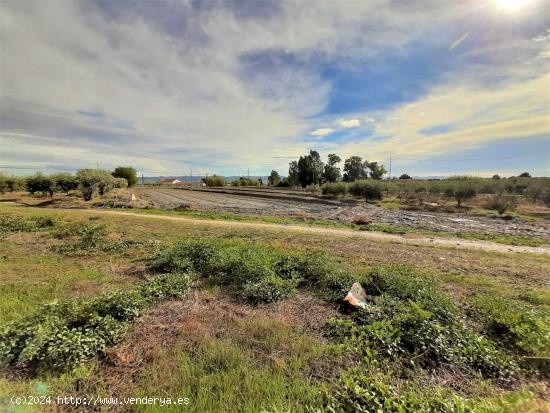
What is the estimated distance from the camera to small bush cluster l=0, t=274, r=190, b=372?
316 cm

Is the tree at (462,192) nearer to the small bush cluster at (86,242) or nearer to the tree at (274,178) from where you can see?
the small bush cluster at (86,242)

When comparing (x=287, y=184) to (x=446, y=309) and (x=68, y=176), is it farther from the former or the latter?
(x=446, y=309)

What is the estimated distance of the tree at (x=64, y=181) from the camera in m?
36.8

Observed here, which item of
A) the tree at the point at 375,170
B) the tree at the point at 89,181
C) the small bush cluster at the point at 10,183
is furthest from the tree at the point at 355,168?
the small bush cluster at the point at 10,183

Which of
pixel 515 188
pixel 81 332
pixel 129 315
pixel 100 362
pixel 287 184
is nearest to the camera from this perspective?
pixel 100 362

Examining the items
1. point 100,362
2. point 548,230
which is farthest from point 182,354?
point 548,230

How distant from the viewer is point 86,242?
9711mm

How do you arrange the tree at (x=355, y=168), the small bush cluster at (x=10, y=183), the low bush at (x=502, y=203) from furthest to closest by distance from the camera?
the tree at (x=355, y=168), the small bush cluster at (x=10, y=183), the low bush at (x=502, y=203)

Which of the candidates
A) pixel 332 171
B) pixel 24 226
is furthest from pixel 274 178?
pixel 24 226

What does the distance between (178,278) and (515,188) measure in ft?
157

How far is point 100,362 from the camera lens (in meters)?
3.34

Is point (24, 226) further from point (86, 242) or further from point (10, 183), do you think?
point (10, 183)

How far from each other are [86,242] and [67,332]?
7.69 m

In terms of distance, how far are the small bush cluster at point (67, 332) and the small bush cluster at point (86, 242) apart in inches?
222
